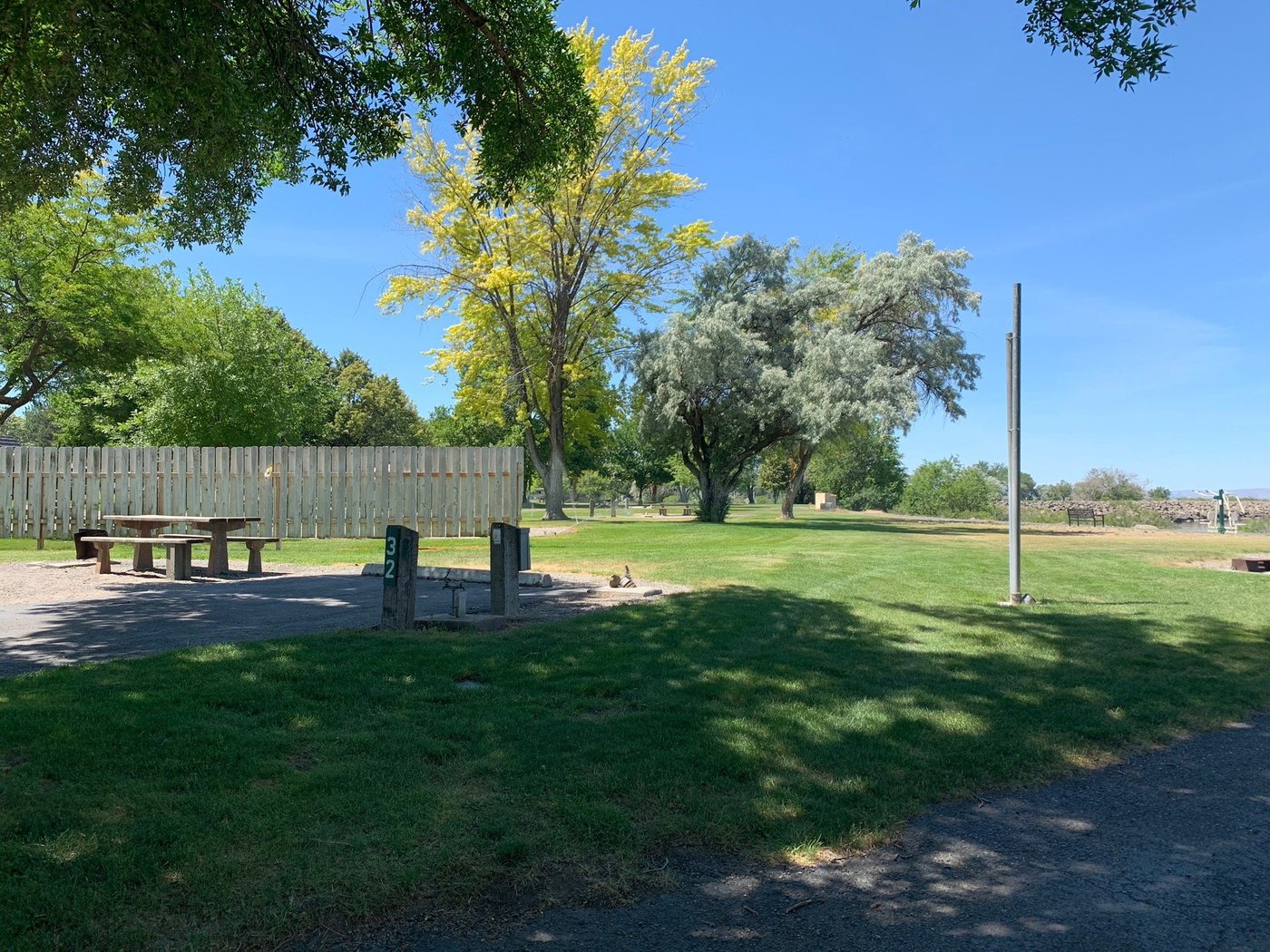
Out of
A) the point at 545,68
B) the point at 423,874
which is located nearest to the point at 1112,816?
the point at 423,874

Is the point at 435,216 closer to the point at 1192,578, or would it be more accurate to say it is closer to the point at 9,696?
the point at 1192,578

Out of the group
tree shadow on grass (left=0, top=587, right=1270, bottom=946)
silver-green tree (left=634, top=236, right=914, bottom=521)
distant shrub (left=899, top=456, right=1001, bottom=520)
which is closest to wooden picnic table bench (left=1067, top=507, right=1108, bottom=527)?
distant shrub (left=899, top=456, right=1001, bottom=520)

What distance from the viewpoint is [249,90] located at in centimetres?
902

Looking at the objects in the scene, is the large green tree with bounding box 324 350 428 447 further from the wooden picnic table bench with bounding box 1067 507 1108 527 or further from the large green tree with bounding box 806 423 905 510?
the wooden picnic table bench with bounding box 1067 507 1108 527

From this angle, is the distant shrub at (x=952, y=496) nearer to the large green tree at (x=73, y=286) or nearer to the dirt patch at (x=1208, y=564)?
the dirt patch at (x=1208, y=564)

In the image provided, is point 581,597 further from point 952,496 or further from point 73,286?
point 952,496

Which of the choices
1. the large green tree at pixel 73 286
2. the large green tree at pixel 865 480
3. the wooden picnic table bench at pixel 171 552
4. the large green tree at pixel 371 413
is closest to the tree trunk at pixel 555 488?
the large green tree at pixel 73 286

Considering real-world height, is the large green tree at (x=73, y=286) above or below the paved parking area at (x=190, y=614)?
above

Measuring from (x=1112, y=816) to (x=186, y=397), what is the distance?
1157 inches

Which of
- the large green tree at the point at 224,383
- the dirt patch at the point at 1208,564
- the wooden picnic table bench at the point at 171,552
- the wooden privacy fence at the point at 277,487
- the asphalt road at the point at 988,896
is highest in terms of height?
the large green tree at the point at 224,383

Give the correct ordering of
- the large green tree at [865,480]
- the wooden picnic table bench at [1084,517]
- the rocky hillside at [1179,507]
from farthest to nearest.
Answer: the large green tree at [865,480], the rocky hillside at [1179,507], the wooden picnic table bench at [1084,517]

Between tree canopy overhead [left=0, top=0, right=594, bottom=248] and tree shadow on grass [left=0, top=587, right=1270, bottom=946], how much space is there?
214 inches

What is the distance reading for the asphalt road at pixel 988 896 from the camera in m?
2.99

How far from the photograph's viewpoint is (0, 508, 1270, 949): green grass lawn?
3.22 meters
